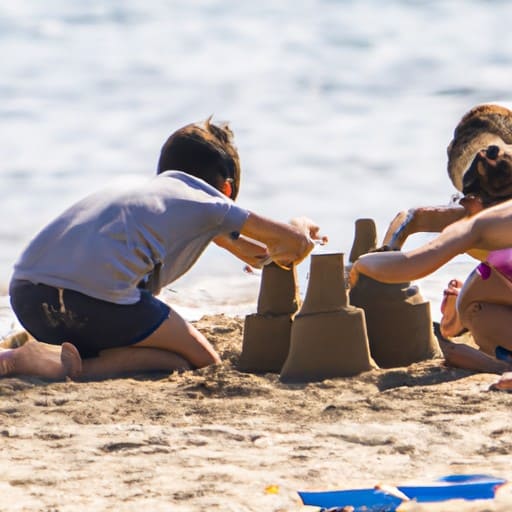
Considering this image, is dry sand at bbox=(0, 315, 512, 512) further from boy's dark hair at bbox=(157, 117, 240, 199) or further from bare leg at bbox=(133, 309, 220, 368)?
boy's dark hair at bbox=(157, 117, 240, 199)

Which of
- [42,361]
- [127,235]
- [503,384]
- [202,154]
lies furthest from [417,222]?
[42,361]

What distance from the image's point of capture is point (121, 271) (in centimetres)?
408

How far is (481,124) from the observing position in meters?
4.46

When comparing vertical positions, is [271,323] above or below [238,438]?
above

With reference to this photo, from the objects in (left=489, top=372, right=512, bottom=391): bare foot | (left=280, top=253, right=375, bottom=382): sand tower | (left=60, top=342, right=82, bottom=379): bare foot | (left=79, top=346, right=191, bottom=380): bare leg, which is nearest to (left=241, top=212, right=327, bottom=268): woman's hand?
(left=280, top=253, right=375, bottom=382): sand tower

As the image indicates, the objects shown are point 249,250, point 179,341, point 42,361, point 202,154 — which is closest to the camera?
point 42,361

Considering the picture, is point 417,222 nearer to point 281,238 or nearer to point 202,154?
point 281,238

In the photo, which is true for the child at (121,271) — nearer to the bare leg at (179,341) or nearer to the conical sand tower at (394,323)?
the bare leg at (179,341)

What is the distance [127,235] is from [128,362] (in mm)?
452

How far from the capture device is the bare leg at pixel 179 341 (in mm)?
4180

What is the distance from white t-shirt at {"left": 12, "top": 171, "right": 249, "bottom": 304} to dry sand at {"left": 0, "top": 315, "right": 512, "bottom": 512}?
0.36 m

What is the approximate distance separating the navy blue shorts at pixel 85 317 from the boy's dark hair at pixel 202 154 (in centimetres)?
50

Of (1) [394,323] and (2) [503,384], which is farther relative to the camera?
(1) [394,323]

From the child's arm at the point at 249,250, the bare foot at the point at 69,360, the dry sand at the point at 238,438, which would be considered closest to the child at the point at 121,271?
the bare foot at the point at 69,360
